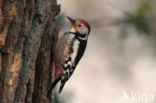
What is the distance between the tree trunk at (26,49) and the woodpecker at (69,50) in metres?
0.22

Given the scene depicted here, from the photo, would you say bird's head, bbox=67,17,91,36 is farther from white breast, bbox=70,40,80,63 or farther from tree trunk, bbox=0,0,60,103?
tree trunk, bbox=0,0,60,103

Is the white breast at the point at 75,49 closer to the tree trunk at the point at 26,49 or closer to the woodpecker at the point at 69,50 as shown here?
the woodpecker at the point at 69,50

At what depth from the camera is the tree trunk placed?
355 centimetres

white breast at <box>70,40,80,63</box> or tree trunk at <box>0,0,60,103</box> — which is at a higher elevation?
Answer: tree trunk at <box>0,0,60,103</box>

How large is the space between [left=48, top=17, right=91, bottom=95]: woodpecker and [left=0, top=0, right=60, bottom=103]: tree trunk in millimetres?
217

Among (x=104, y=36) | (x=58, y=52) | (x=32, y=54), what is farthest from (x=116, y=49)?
(x=32, y=54)

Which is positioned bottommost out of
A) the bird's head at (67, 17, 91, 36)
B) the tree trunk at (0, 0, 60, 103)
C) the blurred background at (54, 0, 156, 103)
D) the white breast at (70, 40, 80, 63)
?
the blurred background at (54, 0, 156, 103)

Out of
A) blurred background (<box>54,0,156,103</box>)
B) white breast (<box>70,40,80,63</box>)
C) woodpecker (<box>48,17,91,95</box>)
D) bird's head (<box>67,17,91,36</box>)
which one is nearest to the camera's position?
woodpecker (<box>48,17,91,95</box>)

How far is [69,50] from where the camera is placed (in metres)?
4.73

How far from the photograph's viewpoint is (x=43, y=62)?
4074mm

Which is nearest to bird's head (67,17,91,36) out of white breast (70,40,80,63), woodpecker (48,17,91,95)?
woodpecker (48,17,91,95)

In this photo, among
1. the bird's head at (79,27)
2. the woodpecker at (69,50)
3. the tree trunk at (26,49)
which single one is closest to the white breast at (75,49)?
the woodpecker at (69,50)

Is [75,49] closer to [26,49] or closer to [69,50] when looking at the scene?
[69,50]

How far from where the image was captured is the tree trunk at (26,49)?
3551 millimetres
